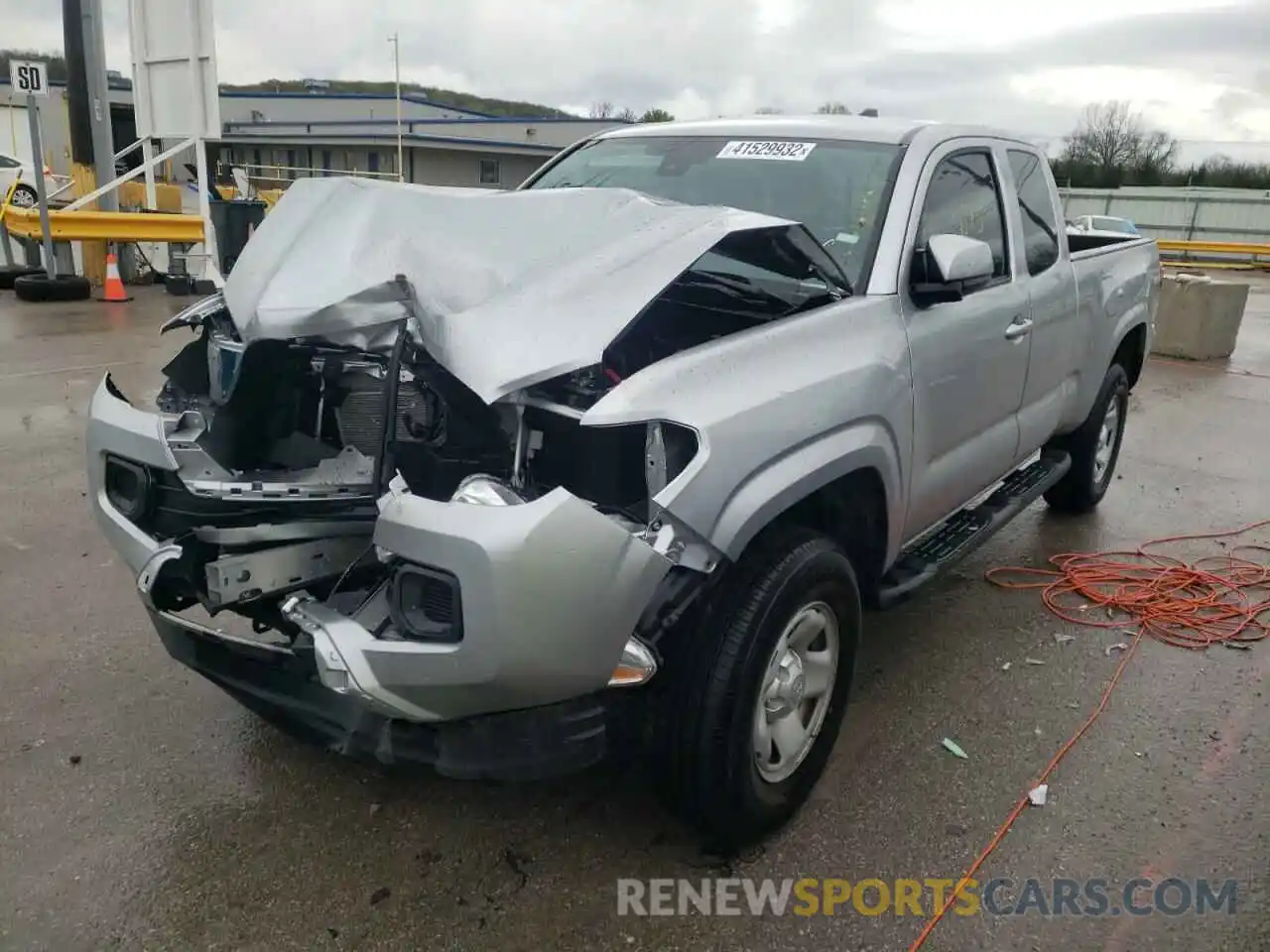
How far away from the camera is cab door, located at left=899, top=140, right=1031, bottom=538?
3.48m

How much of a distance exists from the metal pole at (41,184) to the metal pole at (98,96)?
1487 millimetres

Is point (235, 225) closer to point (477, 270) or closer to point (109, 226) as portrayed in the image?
point (109, 226)

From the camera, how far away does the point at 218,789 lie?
3.16 meters

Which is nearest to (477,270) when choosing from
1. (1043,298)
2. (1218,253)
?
(1043,298)

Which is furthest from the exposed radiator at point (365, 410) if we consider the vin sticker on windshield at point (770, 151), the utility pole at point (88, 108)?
the utility pole at point (88, 108)

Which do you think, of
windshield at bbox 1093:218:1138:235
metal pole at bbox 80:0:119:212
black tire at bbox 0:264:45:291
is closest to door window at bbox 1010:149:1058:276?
metal pole at bbox 80:0:119:212

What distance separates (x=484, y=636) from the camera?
7.36ft

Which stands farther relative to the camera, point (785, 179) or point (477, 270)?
point (785, 179)

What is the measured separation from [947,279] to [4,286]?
14494 millimetres

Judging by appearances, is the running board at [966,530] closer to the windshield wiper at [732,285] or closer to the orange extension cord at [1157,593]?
the orange extension cord at [1157,593]

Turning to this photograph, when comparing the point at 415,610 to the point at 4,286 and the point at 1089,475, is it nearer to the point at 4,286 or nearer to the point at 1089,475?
the point at 1089,475

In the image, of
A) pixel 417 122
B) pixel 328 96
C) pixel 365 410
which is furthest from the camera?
pixel 328 96

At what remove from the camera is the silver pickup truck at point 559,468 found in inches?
93.0

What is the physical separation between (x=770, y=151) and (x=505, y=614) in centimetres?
246
